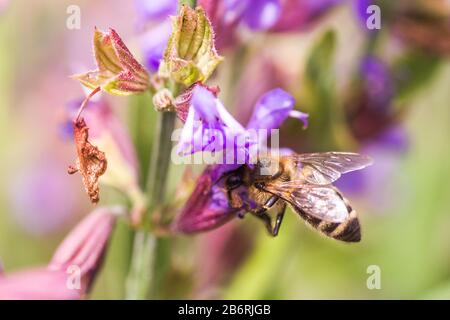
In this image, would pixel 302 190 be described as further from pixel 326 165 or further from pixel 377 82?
pixel 377 82

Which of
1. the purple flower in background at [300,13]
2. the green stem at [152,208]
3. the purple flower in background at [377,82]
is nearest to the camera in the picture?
the green stem at [152,208]

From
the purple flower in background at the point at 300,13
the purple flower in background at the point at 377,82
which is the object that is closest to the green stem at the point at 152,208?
the purple flower in background at the point at 300,13

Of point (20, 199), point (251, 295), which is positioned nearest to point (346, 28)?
point (20, 199)

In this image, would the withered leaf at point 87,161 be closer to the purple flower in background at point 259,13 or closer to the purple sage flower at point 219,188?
the purple sage flower at point 219,188

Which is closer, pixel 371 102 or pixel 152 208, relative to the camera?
pixel 152 208

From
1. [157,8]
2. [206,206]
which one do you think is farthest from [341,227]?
[157,8]

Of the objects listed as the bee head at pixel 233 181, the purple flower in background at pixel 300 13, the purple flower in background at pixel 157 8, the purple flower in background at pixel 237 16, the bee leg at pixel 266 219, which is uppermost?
the purple flower in background at pixel 300 13

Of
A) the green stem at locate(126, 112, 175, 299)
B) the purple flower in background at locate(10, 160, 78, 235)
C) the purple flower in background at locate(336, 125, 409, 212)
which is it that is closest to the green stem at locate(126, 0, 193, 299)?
the green stem at locate(126, 112, 175, 299)
